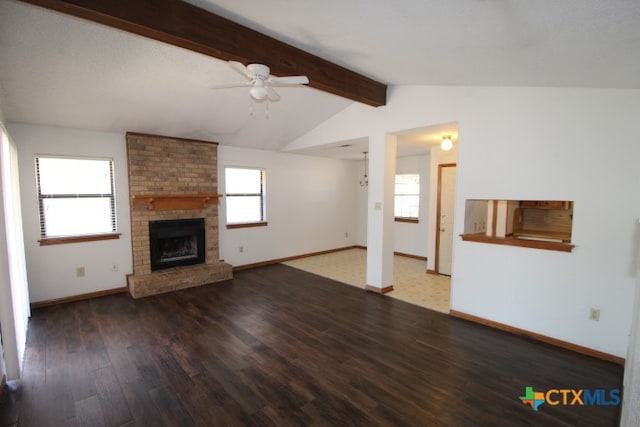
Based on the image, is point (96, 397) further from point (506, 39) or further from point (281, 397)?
point (506, 39)

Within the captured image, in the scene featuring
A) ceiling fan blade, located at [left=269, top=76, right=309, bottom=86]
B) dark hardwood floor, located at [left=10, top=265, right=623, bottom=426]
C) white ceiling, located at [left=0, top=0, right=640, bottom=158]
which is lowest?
dark hardwood floor, located at [left=10, top=265, right=623, bottom=426]

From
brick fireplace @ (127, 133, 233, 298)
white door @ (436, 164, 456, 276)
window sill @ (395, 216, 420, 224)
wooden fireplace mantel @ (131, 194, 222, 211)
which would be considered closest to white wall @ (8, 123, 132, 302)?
brick fireplace @ (127, 133, 233, 298)

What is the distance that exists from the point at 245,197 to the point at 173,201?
4.74 feet

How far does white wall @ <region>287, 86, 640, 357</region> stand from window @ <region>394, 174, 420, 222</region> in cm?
325

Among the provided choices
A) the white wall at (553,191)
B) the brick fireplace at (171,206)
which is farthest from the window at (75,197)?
the white wall at (553,191)

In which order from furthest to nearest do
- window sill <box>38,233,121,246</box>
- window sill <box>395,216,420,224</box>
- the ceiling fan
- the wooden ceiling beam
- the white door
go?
window sill <box>395,216,420,224</box> < the white door < window sill <box>38,233,121,246</box> < the ceiling fan < the wooden ceiling beam

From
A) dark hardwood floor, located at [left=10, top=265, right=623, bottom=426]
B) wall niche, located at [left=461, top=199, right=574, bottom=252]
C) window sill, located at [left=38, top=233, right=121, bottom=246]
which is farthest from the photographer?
window sill, located at [left=38, top=233, right=121, bottom=246]

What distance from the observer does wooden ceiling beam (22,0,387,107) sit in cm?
195

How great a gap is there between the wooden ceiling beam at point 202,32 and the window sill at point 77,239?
3334mm

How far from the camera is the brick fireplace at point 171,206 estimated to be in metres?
4.48

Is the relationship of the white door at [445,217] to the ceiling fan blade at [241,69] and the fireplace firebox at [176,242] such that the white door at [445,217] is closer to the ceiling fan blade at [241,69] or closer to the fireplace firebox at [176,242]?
the ceiling fan blade at [241,69]

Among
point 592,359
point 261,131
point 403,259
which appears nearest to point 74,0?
point 261,131

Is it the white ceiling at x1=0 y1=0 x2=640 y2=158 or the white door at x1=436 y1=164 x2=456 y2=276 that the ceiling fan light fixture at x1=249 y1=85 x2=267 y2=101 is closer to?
the white ceiling at x1=0 y1=0 x2=640 y2=158

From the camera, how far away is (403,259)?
6.82 metres
